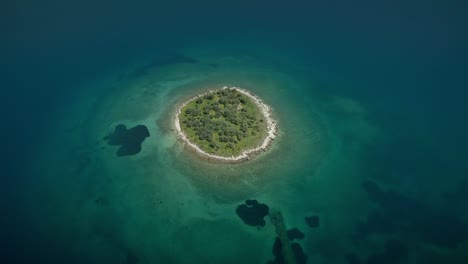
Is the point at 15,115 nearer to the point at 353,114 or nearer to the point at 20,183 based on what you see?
the point at 20,183

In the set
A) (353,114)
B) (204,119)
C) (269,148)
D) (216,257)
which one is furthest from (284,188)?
(353,114)

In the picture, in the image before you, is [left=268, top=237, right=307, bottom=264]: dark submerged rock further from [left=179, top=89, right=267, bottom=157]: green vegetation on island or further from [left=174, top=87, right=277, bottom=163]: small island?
[left=179, top=89, right=267, bottom=157]: green vegetation on island

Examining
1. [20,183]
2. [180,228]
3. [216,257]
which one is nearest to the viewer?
[216,257]

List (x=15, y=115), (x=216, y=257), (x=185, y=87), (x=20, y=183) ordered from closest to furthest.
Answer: (x=216, y=257), (x=20, y=183), (x=15, y=115), (x=185, y=87)

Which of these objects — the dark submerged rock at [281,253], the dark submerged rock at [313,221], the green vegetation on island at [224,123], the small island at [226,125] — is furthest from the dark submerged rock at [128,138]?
the dark submerged rock at [313,221]

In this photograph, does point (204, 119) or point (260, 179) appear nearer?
point (260, 179)

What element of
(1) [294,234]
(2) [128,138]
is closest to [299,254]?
(1) [294,234]
